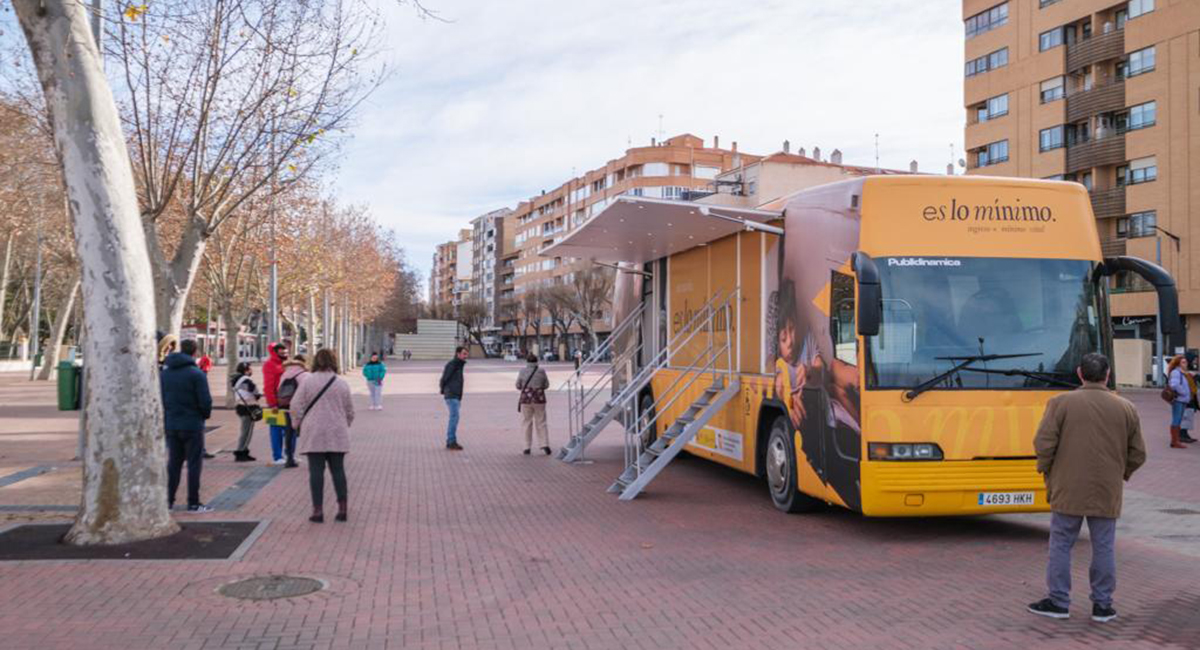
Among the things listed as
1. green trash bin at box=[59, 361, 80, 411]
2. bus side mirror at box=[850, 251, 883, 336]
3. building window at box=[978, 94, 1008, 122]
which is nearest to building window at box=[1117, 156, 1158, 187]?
building window at box=[978, 94, 1008, 122]

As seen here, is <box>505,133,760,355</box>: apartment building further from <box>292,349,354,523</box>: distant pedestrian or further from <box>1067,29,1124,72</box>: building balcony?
<box>292,349,354,523</box>: distant pedestrian

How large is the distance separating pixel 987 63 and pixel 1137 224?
13.3m

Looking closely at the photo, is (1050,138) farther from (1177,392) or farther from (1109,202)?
(1177,392)

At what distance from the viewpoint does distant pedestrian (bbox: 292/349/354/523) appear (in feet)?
30.5

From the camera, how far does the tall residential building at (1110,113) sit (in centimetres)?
4325

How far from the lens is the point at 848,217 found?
8789 millimetres

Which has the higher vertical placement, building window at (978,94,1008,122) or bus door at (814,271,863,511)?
building window at (978,94,1008,122)

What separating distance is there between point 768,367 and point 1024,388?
2696mm

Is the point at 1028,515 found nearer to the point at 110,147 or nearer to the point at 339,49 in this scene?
the point at 110,147

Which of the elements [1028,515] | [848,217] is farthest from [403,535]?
[1028,515]

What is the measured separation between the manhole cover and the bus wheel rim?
4808 millimetres

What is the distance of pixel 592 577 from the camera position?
725 centimetres

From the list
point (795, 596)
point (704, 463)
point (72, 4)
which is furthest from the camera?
point (704, 463)

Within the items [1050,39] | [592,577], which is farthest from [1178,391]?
[1050,39]
